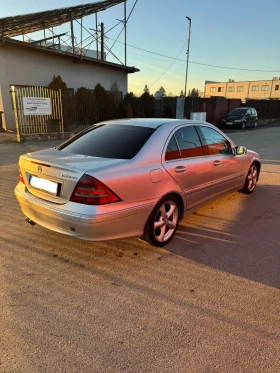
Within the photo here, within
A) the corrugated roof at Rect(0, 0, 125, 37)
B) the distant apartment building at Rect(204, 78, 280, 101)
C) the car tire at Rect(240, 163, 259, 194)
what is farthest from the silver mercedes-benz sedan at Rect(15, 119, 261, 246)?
the distant apartment building at Rect(204, 78, 280, 101)

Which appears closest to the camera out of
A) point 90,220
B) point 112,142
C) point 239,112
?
point 90,220

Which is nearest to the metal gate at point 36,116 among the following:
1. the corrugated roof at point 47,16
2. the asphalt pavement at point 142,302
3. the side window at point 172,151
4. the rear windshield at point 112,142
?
the corrugated roof at point 47,16

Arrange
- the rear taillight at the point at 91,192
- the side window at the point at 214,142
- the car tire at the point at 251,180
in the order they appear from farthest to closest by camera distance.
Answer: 1. the car tire at the point at 251,180
2. the side window at the point at 214,142
3. the rear taillight at the point at 91,192

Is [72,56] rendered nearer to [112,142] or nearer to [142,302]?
[112,142]

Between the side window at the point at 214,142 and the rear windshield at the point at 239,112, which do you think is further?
the rear windshield at the point at 239,112

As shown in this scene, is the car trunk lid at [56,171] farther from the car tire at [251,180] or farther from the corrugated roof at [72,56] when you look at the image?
the corrugated roof at [72,56]

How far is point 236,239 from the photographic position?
142 inches

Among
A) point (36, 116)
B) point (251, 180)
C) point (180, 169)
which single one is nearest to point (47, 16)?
point (36, 116)

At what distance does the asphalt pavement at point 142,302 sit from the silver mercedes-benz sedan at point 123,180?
395 mm

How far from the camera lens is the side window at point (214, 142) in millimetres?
4086

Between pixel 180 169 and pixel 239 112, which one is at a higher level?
pixel 239 112

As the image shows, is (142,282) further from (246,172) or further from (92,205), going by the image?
(246,172)

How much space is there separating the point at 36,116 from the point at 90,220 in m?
10.6

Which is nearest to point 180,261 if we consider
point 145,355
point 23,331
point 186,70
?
point 145,355
